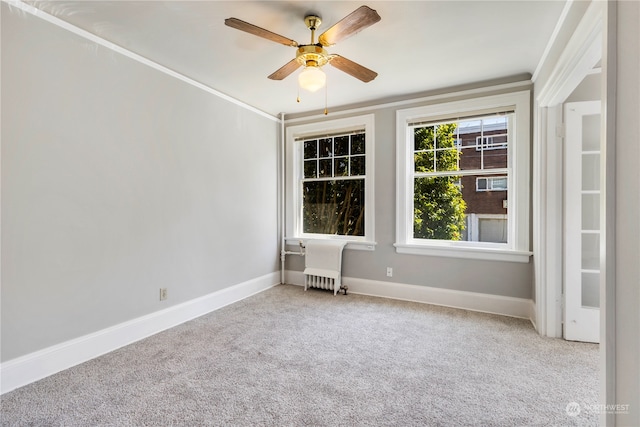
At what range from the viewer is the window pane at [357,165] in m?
4.04

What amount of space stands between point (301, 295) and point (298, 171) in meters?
1.81

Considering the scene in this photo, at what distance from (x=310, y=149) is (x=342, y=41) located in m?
2.12

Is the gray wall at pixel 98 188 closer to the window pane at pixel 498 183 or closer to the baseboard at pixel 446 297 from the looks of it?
the baseboard at pixel 446 297

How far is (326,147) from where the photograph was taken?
433 cm

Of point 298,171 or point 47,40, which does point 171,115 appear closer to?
point 47,40

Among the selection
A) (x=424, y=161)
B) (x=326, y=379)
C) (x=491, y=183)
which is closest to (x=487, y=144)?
(x=491, y=183)

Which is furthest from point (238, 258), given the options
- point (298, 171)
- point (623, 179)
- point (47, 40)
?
point (623, 179)

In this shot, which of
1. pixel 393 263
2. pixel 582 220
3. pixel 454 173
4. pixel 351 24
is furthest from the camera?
pixel 393 263

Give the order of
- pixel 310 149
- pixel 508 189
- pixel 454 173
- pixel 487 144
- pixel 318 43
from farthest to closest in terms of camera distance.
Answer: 1. pixel 310 149
2. pixel 454 173
3. pixel 487 144
4. pixel 508 189
5. pixel 318 43

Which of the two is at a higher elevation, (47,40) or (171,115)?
(47,40)

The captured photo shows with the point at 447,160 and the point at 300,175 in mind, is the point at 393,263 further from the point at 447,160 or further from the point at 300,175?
the point at 300,175

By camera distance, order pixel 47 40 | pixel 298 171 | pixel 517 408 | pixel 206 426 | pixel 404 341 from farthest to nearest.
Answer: pixel 298 171, pixel 404 341, pixel 47 40, pixel 517 408, pixel 206 426

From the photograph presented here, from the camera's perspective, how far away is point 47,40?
2.10 meters

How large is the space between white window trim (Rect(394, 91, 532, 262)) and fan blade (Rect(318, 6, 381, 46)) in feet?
6.30
